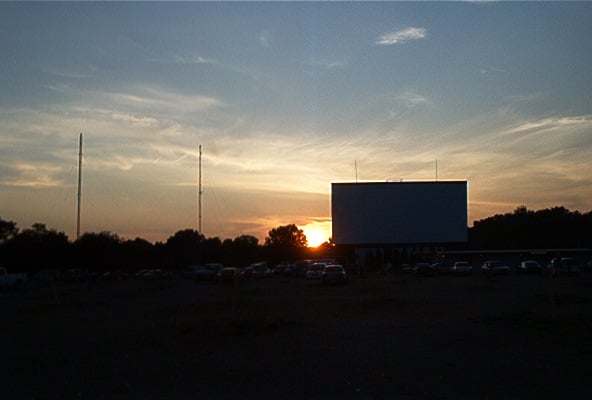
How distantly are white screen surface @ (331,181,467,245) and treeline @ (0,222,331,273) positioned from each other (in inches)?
1445

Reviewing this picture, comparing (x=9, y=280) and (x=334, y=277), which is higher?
(x=334, y=277)

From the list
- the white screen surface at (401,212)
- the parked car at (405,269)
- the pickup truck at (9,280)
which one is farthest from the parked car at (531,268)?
the pickup truck at (9,280)

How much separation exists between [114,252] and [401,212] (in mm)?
41919

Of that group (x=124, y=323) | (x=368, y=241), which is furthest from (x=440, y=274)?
(x=124, y=323)

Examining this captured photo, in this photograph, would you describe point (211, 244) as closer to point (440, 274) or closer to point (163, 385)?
point (440, 274)

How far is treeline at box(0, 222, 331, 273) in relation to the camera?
331 ft

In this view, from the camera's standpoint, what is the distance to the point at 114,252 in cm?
10244

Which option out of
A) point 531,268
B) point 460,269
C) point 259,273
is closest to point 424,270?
point 460,269

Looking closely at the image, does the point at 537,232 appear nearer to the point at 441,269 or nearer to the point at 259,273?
the point at 441,269

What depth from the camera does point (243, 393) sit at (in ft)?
44.5

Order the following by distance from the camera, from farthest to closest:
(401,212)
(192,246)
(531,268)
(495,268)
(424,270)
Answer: (192,246), (401,212), (531,268), (495,268), (424,270)

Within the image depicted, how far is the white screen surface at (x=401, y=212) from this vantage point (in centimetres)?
7956

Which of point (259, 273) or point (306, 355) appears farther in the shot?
point (259, 273)

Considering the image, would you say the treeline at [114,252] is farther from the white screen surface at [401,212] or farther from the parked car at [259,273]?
the white screen surface at [401,212]
